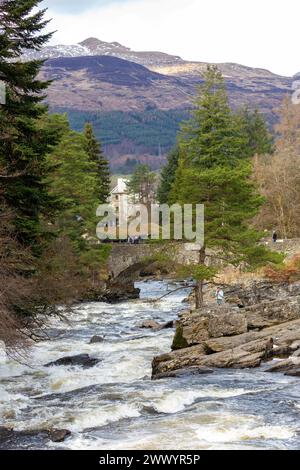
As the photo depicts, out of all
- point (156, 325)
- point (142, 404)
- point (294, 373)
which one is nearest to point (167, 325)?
point (156, 325)

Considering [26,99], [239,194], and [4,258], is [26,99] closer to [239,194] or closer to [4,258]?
[4,258]

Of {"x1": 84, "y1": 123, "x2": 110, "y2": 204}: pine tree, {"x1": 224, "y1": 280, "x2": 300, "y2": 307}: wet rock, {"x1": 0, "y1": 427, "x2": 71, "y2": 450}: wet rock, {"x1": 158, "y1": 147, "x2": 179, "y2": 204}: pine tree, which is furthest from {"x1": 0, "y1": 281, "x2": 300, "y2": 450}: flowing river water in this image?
{"x1": 158, "y1": 147, "x2": 179, "y2": 204}: pine tree

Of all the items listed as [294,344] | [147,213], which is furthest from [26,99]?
[147,213]

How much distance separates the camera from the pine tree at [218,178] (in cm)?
2819

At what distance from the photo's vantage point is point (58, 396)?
16891 mm

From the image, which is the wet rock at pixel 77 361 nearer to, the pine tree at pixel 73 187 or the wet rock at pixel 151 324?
the wet rock at pixel 151 324

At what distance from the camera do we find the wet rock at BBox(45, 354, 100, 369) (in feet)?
68.3

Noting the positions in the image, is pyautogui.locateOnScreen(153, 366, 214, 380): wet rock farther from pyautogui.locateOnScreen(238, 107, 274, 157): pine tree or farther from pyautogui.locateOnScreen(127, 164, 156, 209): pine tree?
pyautogui.locateOnScreen(127, 164, 156, 209): pine tree

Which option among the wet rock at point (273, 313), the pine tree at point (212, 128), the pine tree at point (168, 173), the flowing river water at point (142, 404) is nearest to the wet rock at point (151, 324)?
the wet rock at point (273, 313)

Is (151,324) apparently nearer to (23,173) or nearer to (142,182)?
(23,173)

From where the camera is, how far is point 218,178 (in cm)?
2775

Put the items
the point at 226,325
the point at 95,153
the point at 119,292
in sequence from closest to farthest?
1. the point at 226,325
2. the point at 119,292
3. the point at 95,153

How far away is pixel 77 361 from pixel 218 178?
36.6 ft

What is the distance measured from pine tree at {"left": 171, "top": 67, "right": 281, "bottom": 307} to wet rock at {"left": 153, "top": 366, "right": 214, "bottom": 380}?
9.21 metres
